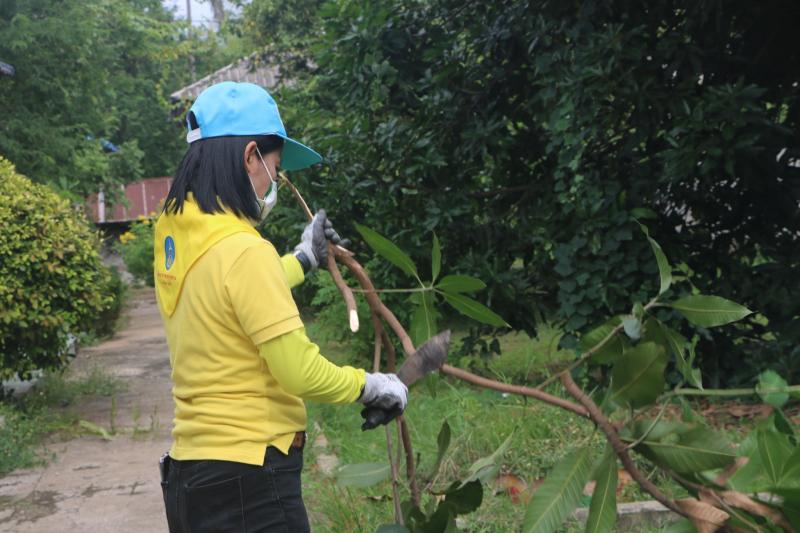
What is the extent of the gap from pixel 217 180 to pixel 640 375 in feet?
3.87

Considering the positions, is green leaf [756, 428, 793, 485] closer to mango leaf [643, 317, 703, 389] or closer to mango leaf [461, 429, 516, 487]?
mango leaf [643, 317, 703, 389]

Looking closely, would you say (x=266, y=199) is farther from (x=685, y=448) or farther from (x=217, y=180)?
(x=685, y=448)

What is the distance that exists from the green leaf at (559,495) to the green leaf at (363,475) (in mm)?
660

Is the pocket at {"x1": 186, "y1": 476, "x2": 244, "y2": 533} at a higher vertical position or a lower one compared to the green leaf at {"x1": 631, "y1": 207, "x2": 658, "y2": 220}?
lower

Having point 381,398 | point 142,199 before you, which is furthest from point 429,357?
point 142,199

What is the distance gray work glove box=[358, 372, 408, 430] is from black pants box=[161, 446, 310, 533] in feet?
0.83

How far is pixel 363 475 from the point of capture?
2.74 m

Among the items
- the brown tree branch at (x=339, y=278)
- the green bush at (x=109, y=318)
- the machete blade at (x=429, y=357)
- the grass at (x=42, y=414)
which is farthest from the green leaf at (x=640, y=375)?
the green bush at (x=109, y=318)

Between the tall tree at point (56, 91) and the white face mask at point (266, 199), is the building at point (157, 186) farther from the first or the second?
the white face mask at point (266, 199)

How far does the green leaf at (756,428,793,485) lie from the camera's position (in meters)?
2.10

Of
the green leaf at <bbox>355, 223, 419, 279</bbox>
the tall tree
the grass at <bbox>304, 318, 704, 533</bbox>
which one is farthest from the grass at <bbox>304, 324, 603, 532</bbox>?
the tall tree

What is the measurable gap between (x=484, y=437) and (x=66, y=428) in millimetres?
3650

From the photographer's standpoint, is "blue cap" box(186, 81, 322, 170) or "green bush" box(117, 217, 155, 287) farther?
"green bush" box(117, 217, 155, 287)

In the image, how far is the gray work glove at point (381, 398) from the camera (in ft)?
8.04
